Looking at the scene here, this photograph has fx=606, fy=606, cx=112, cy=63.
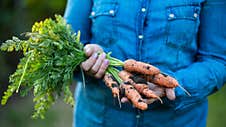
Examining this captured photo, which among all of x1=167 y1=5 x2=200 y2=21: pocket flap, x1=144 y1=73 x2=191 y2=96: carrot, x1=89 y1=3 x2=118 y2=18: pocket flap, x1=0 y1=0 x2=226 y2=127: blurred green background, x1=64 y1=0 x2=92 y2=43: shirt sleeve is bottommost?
x1=0 y1=0 x2=226 y2=127: blurred green background

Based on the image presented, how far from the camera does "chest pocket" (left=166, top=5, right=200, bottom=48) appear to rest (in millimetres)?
2369

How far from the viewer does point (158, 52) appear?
2.38 meters

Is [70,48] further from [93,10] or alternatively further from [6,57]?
[6,57]

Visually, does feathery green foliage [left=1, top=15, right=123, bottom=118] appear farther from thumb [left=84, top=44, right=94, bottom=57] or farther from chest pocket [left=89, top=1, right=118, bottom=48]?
chest pocket [left=89, top=1, right=118, bottom=48]

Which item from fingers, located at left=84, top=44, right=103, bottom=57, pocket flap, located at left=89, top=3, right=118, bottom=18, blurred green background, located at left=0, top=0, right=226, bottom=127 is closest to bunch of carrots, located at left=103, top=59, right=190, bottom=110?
fingers, located at left=84, top=44, right=103, bottom=57

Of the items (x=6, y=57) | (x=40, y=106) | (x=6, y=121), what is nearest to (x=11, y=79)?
(x=40, y=106)

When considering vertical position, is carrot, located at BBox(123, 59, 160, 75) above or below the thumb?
below

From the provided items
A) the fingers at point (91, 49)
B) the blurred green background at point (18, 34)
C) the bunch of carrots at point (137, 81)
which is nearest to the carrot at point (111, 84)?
the bunch of carrots at point (137, 81)

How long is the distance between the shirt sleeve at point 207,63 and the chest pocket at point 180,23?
0.07m

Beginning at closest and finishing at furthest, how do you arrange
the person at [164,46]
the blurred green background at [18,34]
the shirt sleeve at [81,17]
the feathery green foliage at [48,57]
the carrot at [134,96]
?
1. the carrot at [134,96]
2. the feathery green foliage at [48,57]
3. the person at [164,46]
4. the shirt sleeve at [81,17]
5. the blurred green background at [18,34]

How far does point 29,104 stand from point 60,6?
3.26 feet

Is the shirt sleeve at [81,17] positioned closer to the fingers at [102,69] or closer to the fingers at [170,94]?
the fingers at [102,69]

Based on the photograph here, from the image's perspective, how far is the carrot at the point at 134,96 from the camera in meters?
2.17

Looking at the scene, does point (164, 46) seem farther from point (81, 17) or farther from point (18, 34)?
point (18, 34)
